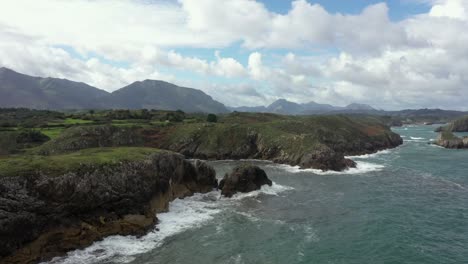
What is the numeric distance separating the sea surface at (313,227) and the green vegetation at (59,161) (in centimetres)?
1006

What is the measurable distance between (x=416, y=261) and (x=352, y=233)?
8809 mm

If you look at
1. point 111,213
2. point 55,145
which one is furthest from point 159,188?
point 55,145

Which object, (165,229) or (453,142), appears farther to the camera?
(453,142)

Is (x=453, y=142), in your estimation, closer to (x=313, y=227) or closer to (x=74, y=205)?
(x=313, y=227)

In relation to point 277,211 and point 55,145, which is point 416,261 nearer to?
point 277,211

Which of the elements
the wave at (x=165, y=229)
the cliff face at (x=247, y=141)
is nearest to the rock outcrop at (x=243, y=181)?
the wave at (x=165, y=229)

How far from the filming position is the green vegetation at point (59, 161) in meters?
39.5

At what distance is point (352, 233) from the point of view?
4400 cm

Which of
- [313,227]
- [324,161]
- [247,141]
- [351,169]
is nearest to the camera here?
[313,227]

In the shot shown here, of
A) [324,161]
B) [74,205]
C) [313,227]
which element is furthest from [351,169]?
[74,205]

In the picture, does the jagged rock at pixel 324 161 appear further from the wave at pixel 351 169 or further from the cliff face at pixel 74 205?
the cliff face at pixel 74 205

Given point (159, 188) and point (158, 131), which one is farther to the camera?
point (158, 131)

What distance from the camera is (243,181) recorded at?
6538 cm

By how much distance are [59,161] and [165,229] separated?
1594cm
